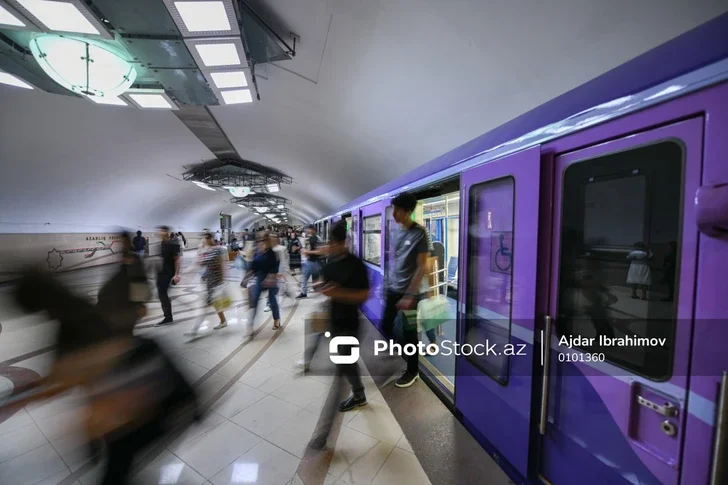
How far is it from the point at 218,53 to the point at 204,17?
0.89 m

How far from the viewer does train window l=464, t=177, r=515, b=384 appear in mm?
2195

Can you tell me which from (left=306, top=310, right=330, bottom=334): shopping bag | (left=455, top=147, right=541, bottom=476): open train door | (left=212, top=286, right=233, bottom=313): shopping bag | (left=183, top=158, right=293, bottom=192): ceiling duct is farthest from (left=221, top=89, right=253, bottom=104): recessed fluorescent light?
(left=183, top=158, right=293, bottom=192): ceiling duct

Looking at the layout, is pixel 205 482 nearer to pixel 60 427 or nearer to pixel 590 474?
pixel 60 427

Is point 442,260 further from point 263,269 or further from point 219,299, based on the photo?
point 219,299

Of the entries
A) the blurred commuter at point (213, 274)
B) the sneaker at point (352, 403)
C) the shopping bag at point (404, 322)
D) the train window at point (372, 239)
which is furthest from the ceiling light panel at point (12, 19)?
the sneaker at point (352, 403)

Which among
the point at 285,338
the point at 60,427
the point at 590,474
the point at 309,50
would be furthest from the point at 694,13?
the point at 60,427

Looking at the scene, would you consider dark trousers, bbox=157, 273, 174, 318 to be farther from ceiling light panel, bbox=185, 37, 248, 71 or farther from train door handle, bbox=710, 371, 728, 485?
train door handle, bbox=710, 371, 728, 485

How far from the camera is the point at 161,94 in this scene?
6.28 m

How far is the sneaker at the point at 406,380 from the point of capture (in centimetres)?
361

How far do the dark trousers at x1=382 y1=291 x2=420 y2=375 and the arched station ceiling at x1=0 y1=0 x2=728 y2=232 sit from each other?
3.30 m

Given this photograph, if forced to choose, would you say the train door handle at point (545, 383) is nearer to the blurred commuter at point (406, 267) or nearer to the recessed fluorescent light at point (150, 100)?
the blurred commuter at point (406, 267)

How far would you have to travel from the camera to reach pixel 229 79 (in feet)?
17.4

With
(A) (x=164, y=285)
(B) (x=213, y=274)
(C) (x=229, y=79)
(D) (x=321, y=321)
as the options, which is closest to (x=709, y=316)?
(D) (x=321, y=321)

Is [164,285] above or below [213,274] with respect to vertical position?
below
